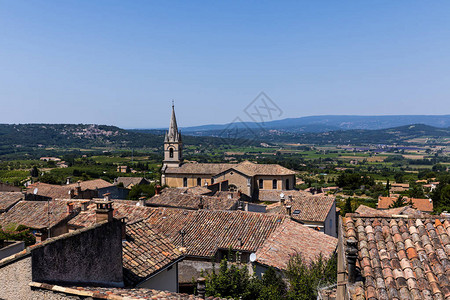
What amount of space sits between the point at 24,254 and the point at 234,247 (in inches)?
459

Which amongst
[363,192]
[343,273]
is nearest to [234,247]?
[343,273]

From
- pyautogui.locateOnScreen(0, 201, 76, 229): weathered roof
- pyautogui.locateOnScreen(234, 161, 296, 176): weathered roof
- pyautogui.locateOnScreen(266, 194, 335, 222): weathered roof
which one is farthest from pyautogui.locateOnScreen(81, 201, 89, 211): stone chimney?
pyautogui.locateOnScreen(234, 161, 296, 176): weathered roof

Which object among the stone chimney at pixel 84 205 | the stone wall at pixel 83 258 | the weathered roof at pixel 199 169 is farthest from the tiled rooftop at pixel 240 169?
the stone wall at pixel 83 258

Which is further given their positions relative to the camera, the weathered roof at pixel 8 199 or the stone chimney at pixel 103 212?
the weathered roof at pixel 8 199

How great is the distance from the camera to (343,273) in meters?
5.78

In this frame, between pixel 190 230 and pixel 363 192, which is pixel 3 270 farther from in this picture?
pixel 363 192

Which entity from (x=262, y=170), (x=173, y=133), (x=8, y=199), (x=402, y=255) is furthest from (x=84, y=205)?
(x=173, y=133)

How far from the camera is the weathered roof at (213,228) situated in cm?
1692

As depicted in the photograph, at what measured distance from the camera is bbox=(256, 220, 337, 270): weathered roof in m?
14.1

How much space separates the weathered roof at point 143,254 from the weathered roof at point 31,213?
22.8 ft

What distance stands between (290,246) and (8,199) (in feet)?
49.0

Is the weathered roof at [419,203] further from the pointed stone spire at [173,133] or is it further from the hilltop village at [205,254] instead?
the hilltop village at [205,254]

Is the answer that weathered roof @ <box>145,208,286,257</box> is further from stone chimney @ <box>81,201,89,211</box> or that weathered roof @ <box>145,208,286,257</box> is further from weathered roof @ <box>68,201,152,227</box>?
stone chimney @ <box>81,201,89,211</box>

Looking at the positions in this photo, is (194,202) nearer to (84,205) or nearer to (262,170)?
(84,205)
